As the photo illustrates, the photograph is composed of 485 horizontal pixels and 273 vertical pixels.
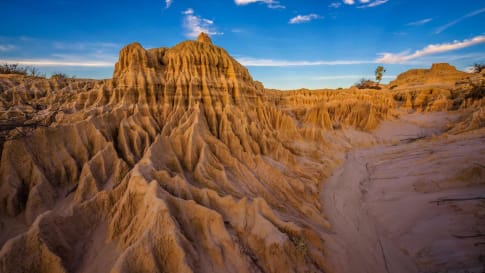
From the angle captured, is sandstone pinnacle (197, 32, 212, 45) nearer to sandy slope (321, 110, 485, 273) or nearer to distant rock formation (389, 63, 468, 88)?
sandy slope (321, 110, 485, 273)

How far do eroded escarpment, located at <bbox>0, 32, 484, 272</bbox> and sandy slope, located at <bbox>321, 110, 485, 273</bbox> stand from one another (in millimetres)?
1207

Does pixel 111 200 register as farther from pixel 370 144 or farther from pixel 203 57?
pixel 370 144

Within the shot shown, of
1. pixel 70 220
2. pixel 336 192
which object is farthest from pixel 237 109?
pixel 70 220

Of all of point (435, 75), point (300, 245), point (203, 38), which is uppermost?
point (435, 75)

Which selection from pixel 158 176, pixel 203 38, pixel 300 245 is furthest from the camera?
pixel 203 38

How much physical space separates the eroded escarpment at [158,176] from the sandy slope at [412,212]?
47.5 inches

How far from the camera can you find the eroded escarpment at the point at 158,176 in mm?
6371

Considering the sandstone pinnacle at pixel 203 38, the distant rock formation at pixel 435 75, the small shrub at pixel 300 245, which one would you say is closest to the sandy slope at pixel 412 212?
the small shrub at pixel 300 245

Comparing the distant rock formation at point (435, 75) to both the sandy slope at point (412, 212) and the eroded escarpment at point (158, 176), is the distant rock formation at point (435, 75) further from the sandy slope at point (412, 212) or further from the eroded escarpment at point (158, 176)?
the eroded escarpment at point (158, 176)

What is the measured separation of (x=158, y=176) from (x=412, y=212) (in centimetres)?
1180

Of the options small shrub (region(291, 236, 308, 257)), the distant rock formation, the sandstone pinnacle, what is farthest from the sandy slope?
the distant rock formation

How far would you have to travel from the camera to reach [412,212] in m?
10.7

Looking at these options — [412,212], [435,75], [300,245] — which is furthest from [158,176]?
[435,75]

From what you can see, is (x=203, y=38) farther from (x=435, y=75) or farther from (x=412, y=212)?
(x=435, y=75)
